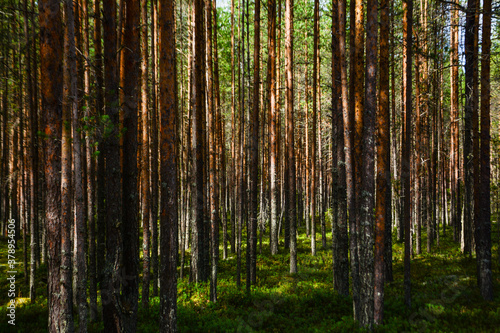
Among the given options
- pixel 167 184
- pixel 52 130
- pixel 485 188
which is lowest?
pixel 485 188

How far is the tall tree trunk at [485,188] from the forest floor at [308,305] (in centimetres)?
63

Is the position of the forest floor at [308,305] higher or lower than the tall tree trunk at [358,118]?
lower

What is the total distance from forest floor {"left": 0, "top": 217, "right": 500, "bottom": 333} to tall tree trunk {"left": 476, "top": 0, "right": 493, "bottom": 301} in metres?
0.63

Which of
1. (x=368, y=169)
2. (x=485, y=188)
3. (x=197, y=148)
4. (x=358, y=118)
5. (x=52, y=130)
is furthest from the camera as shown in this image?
(x=197, y=148)

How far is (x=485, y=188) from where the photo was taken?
28.7ft

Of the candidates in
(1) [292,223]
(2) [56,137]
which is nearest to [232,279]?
(1) [292,223]

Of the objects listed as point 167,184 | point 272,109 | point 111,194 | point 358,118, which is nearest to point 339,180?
point 358,118

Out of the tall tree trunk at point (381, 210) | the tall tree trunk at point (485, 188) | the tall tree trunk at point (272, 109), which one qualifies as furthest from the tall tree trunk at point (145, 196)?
the tall tree trunk at point (485, 188)

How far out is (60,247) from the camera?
4.56 meters

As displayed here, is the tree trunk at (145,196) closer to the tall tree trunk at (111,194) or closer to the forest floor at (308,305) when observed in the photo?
the forest floor at (308,305)

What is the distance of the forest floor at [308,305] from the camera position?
24.3 feet

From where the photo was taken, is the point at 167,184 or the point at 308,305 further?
the point at 308,305

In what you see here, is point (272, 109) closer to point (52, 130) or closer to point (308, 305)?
point (308, 305)

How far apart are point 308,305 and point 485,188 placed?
628 centimetres
